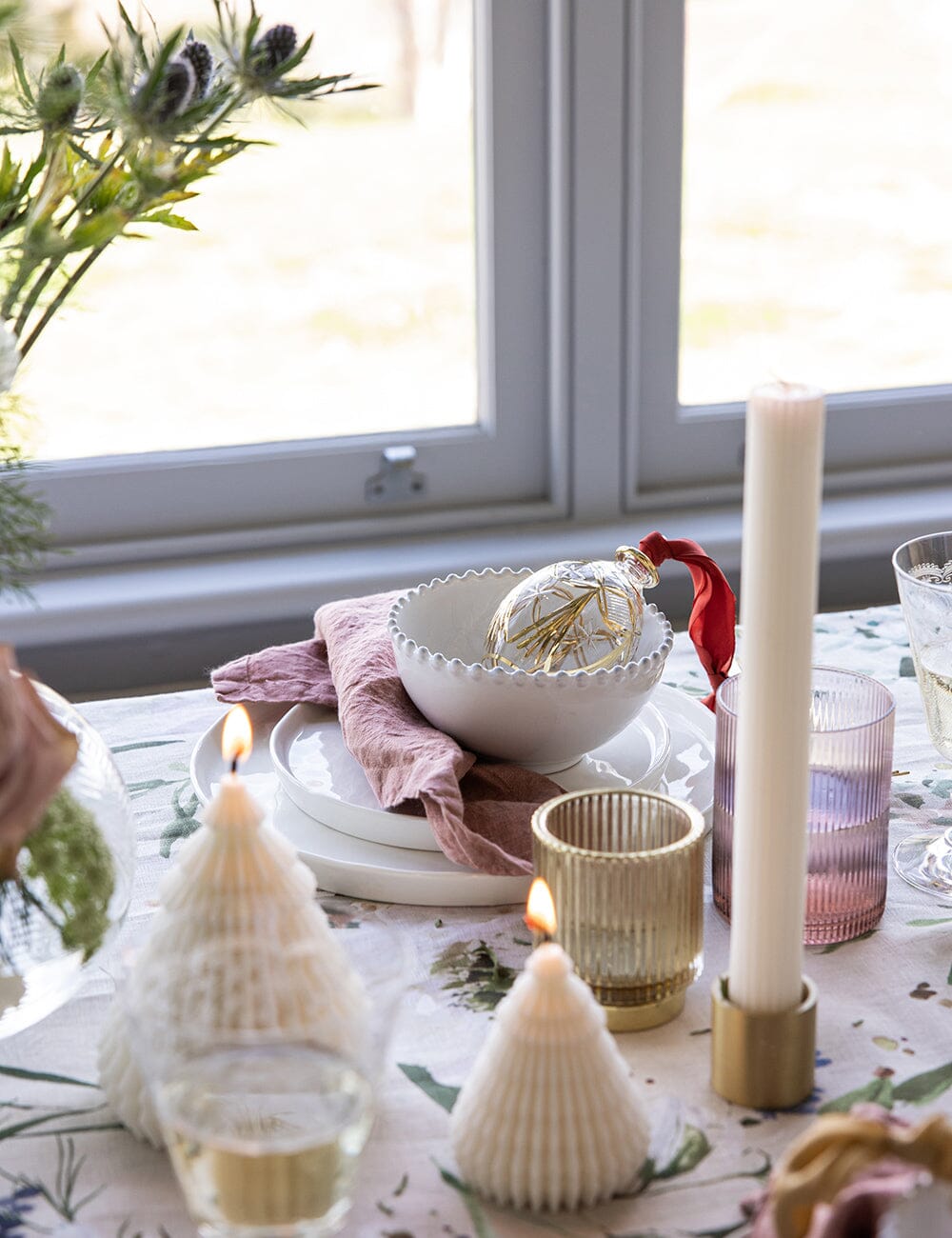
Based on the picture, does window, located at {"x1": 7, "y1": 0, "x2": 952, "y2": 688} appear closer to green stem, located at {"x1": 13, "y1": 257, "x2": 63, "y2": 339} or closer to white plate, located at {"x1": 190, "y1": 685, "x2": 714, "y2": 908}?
white plate, located at {"x1": 190, "y1": 685, "x2": 714, "y2": 908}

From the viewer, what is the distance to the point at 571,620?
765mm

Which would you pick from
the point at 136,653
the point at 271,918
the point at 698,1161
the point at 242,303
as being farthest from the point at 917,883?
the point at 242,303

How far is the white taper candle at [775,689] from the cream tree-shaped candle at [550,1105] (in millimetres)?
72

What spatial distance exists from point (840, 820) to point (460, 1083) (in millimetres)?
205

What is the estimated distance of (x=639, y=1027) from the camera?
1.84ft

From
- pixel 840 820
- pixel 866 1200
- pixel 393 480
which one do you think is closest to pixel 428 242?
pixel 393 480

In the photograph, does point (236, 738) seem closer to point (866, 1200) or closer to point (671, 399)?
point (866, 1200)

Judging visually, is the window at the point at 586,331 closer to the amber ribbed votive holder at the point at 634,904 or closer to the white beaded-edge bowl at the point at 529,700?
the white beaded-edge bowl at the point at 529,700

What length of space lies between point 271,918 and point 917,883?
34 cm

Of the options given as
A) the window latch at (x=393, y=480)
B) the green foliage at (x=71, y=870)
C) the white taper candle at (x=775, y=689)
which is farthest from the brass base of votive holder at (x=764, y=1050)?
the window latch at (x=393, y=480)

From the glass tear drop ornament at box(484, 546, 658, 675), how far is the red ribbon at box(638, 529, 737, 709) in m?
0.03

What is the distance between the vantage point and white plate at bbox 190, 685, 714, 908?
2.13 ft

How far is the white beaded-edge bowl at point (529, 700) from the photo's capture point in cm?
68

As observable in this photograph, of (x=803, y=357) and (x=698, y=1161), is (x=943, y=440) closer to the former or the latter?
(x=803, y=357)
